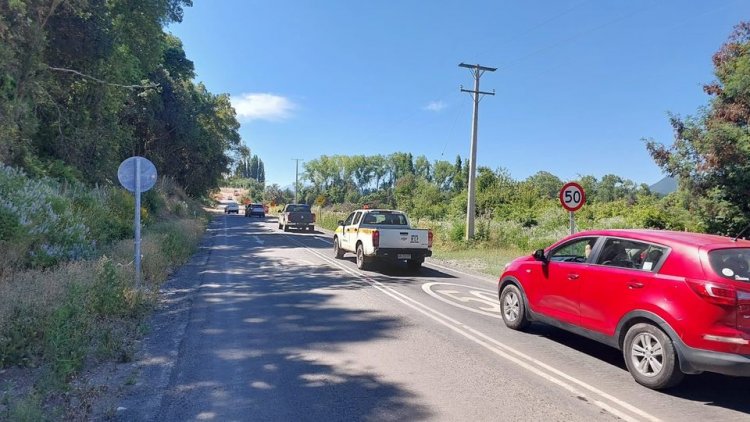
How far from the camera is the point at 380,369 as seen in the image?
573 centimetres

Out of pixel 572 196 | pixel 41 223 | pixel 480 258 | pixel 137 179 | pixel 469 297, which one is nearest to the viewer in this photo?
pixel 137 179

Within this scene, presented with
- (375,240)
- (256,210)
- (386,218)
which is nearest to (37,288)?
(375,240)

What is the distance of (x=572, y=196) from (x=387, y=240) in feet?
16.1

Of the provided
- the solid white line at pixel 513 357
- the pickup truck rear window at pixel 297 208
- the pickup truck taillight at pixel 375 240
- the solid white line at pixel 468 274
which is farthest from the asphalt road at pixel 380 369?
the pickup truck rear window at pixel 297 208

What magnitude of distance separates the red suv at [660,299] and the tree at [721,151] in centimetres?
1055

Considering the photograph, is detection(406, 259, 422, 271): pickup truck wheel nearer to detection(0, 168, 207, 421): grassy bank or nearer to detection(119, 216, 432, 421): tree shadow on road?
detection(119, 216, 432, 421): tree shadow on road

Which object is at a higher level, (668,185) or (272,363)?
(668,185)

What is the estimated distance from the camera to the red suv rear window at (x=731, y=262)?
4.80 m

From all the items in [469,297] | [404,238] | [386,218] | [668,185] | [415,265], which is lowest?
[469,297]

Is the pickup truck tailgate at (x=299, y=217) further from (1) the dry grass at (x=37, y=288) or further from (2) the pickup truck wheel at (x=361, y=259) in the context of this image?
(1) the dry grass at (x=37, y=288)

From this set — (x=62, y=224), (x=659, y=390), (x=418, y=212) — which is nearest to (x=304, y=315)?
(x=659, y=390)

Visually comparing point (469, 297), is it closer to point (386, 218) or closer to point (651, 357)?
point (651, 357)

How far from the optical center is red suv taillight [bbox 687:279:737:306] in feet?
15.2

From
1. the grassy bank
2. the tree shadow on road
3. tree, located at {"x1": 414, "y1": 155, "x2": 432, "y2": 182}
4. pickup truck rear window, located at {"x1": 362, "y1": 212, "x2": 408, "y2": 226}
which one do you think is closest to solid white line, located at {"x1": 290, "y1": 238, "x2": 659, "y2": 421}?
the tree shadow on road
